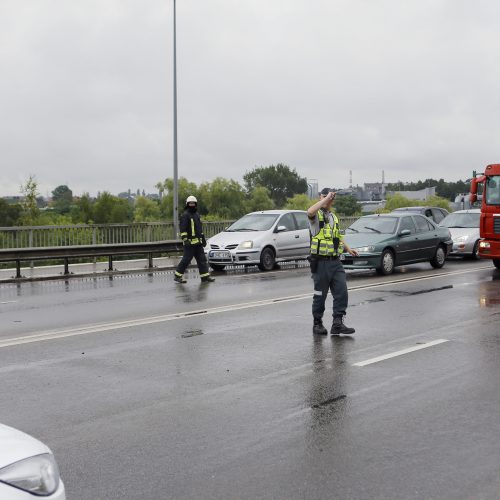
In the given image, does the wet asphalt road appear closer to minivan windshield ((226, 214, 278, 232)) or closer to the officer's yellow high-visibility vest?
the officer's yellow high-visibility vest

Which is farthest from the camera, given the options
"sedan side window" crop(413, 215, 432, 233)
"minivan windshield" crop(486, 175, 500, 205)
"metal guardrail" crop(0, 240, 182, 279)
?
"sedan side window" crop(413, 215, 432, 233)

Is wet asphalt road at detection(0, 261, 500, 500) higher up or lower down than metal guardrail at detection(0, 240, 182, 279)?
lower down

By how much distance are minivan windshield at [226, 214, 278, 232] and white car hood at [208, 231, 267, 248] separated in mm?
332

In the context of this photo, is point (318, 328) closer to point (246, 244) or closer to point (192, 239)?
point (192, 239)

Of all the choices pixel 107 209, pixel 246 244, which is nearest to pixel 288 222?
pixel 246 244

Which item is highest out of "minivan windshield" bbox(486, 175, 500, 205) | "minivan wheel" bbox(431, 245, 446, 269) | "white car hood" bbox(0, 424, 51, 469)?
"minivan windshield" bbox(486, 175, 500, 205)

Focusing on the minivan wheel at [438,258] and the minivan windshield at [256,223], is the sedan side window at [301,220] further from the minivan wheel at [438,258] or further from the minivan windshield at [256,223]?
the minivan wheel at [438,258]

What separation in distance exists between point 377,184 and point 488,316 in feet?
526

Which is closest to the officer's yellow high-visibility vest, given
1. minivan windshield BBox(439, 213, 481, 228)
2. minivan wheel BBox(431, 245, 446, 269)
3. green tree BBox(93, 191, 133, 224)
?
minivan wheel BBox(431, 245, 446, 269)

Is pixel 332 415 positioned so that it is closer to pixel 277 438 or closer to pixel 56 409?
pixel 277 438

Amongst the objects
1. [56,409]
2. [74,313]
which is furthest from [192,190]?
[56,409]

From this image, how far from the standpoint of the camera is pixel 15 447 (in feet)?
10.2

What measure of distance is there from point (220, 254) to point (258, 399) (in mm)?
13449

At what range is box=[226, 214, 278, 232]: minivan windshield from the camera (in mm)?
20594
